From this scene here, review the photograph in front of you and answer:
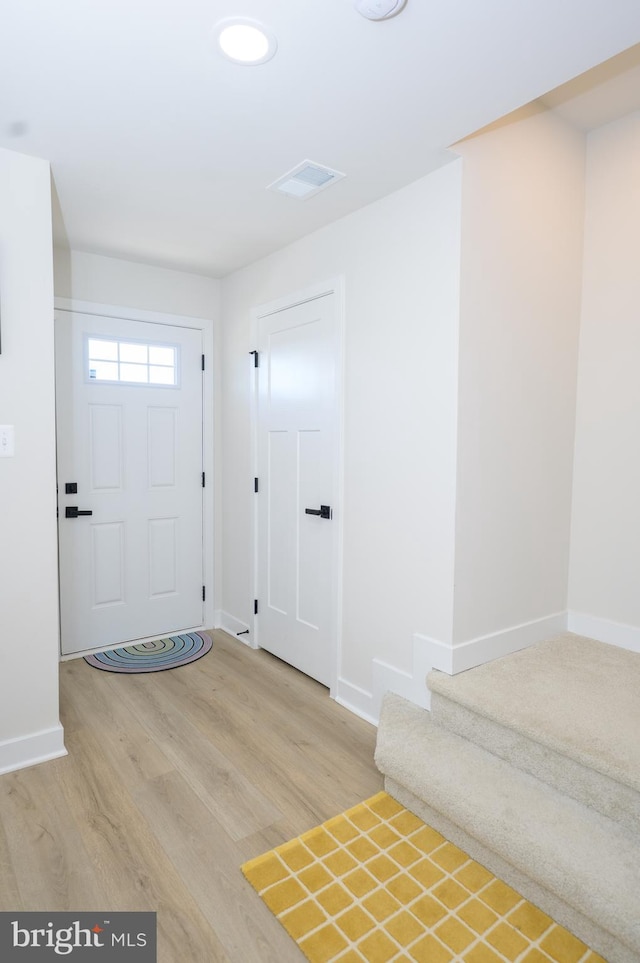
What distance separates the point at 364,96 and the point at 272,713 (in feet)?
8.54

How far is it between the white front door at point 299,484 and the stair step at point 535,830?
0.91 m

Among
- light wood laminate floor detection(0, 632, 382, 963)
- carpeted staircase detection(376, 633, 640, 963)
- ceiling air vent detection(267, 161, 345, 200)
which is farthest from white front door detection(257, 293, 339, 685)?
carpeted staircase detection(376, 633, 640, 963)

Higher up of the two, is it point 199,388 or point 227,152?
point 227,152

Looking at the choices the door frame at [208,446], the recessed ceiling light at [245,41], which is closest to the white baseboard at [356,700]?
the door frame at [208,446]

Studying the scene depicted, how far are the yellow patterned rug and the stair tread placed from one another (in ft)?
1.49

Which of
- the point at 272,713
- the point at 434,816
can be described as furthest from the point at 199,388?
the point at 434,816

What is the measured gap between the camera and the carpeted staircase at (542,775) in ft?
4.86

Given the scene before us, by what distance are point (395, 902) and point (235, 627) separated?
2.34 metres

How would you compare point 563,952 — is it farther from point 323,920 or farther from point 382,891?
point 323,920

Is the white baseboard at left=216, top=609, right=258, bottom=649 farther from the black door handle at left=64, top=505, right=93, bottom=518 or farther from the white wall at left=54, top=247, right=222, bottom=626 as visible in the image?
the black door handle at left=64, top=505, right=93, bottom=518

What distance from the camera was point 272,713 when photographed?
273 cm

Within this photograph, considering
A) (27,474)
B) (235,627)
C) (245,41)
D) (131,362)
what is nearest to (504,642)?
(235,627)

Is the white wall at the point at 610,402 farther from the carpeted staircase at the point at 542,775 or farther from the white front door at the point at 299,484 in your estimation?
the white front door at the point at 299,484

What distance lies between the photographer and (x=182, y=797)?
6.86 feet
